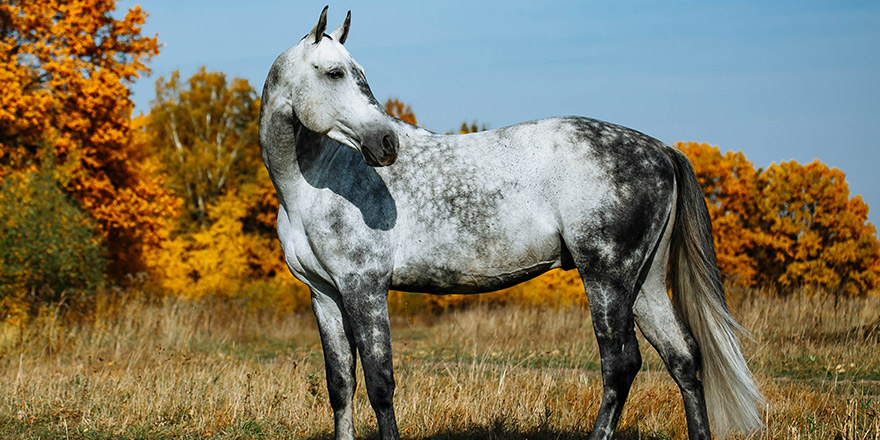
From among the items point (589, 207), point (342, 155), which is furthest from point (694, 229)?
point (342, 155)

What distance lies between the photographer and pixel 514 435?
17.4 feet

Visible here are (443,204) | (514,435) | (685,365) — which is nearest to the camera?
(443,204)

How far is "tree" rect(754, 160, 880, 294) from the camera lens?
2866 cm

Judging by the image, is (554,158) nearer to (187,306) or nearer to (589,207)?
(589,207)

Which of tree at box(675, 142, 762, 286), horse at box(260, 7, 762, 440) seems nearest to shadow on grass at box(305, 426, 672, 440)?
horse at box(260, 7, 762, 440)

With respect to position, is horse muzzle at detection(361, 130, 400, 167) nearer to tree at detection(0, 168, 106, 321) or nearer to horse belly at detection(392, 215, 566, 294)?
horse belly at detection(392, 215, 566, 294)

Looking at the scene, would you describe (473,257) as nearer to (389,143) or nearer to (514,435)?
(389,143)

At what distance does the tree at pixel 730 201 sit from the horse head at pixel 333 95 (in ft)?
95.3

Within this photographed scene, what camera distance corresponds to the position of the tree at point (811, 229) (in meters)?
28.7

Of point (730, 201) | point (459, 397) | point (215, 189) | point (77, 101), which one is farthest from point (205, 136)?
point (459, 397)

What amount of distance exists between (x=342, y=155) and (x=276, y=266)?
108ft

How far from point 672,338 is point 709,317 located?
26cm

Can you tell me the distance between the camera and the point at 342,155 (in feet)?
13.7

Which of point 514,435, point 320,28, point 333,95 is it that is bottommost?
point 514,435
